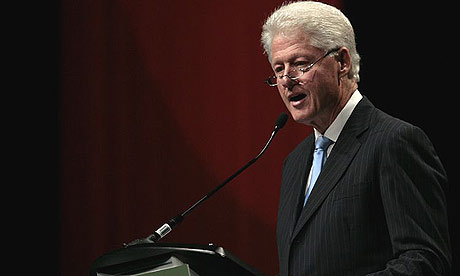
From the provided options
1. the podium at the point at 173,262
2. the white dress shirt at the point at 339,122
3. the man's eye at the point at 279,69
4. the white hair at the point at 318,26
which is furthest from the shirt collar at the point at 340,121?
the podium at the point at 173,262

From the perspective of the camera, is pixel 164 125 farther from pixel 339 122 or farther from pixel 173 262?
pixel 173 262

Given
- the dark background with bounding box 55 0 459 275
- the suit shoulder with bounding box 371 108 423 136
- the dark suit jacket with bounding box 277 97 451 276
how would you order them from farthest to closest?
the dark background with bounding box 55 0 459 275
the suit shoulder with bounding box 371 108 423 136
the dark suit jacket with bounding box 277 97 451 276

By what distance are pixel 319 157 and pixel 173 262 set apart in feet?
2.18

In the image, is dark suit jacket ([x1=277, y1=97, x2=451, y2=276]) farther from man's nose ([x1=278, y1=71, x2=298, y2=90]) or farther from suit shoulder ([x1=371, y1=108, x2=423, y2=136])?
man's nose ([x1=278, y1=71, x2=298, y2=90])

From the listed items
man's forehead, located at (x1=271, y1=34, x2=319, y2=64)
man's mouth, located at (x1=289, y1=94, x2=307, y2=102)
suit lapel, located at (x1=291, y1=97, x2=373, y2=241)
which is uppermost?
man's forehead, located at (x1=271, y1=34, x2=319, y2=64)

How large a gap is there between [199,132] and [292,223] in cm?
132

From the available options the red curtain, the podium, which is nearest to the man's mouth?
the podium

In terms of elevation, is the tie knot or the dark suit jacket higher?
the tie knot

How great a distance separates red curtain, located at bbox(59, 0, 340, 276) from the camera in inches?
120

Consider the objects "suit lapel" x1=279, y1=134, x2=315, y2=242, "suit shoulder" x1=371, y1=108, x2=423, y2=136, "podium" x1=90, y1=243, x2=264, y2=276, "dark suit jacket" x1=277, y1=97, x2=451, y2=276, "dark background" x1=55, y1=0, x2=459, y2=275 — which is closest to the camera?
"podium" x1=90, y1=243, x2=264, y2=276

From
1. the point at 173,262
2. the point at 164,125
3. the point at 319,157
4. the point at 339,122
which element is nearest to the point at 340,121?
the point at 339,122

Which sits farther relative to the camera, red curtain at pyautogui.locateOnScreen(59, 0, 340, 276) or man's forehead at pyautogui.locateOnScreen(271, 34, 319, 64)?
red curtain at pyautogui.locateOnScreen(59, 0, 340, 276)

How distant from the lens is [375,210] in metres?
1.65

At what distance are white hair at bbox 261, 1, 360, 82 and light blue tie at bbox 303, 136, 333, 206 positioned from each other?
203mm
